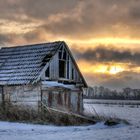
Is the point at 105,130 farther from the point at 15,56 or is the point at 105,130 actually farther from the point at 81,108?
the point at 15,56

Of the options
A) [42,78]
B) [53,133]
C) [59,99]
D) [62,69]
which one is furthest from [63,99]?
[53,133]

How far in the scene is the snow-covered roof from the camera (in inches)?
1247

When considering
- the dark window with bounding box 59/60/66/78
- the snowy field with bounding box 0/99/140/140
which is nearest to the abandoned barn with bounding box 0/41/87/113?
the dark window with bounding box 59/60/66/78

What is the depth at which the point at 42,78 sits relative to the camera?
102 ft

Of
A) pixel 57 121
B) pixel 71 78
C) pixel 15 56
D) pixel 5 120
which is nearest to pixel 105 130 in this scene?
pixel 57 121

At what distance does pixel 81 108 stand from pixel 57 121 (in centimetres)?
702

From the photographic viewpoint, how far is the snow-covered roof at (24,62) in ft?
104

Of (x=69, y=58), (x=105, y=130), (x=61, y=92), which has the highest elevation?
(x=69, y=58)

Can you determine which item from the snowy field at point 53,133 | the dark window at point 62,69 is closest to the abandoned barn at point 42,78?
the dark window at point 62,69

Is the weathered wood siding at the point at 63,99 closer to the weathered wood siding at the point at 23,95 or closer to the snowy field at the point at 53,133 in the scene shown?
the weathered wood siding at the point at 23,95

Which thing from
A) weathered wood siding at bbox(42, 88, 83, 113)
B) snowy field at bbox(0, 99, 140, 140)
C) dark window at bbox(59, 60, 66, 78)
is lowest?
snowy field at bbox(0, 99, 140, 140)

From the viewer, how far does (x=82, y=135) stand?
23344mm

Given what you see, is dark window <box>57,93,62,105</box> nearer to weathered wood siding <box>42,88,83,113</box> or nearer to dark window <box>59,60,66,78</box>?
weathered wood siding <box>42,88,83,113</box>

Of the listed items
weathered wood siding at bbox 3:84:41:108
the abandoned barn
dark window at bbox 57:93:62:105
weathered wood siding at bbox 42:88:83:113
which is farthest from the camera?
dark window at bbox 57:93:62:105
